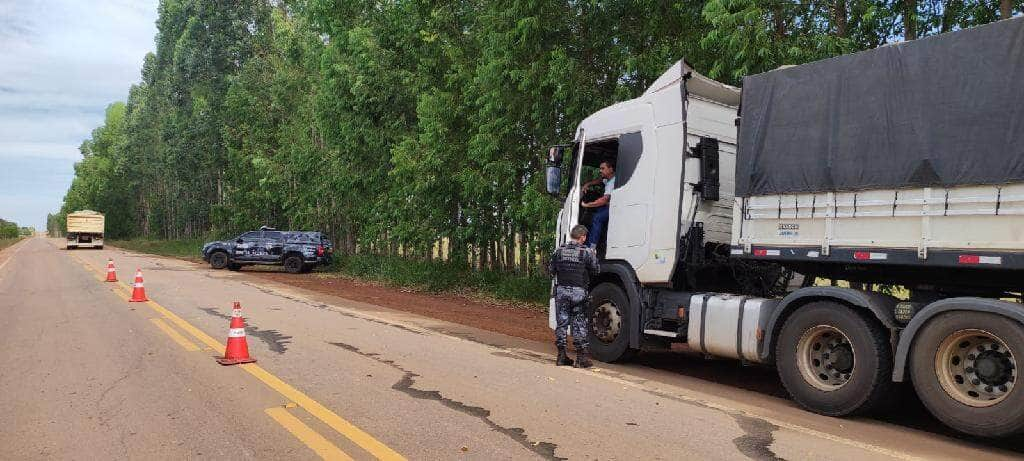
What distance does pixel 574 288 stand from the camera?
25.3 ft

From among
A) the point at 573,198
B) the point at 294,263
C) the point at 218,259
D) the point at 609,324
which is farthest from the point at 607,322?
the point at 218,259

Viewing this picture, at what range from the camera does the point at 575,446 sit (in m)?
4.59

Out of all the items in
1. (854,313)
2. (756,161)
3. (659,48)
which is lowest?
(854,313)

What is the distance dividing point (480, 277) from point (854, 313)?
40.2 feet

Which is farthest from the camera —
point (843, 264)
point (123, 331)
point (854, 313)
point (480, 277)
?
point (480, 277)

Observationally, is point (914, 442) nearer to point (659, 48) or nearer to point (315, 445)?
point (315, 445)

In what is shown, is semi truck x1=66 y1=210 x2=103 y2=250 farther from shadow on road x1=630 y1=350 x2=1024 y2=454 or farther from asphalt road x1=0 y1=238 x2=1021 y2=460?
shadow on road x1=630 y1=350 x2=1024 y2=454

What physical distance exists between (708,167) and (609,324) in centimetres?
220

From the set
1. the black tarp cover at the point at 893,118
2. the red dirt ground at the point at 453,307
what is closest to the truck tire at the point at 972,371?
the black tarp cover at the point at 893,118

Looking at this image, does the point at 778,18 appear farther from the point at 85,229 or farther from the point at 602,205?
the point at 85,229

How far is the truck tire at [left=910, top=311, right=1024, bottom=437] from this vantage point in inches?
176

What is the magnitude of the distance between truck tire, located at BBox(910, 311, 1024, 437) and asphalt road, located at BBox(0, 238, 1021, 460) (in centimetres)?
29

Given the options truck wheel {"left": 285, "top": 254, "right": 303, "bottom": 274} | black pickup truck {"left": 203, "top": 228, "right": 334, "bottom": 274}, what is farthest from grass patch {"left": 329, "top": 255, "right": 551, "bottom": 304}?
truck wheel {"left": 285, "top": 254, "right": 303, "bottom": 274}

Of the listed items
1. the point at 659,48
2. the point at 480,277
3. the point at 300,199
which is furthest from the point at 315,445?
the point at 300,199
